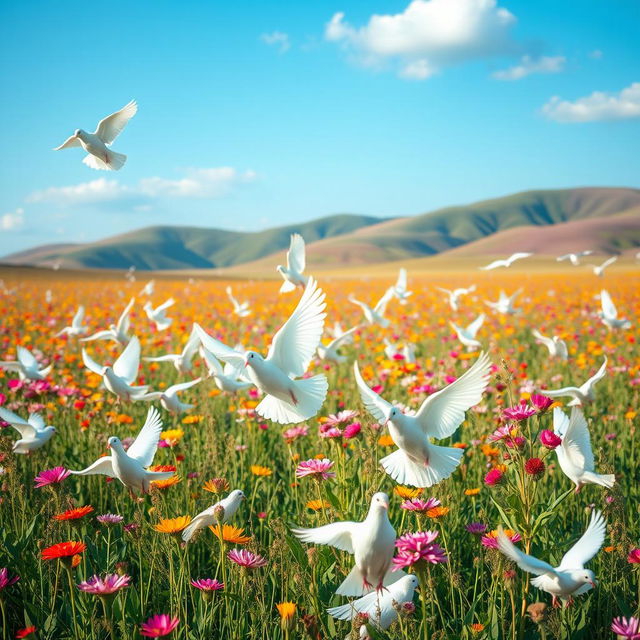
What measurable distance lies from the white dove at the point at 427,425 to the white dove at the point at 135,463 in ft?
2.91

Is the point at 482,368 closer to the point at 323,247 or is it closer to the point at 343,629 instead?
the point at 343,629

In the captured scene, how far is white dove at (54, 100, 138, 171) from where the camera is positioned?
10.4 ft

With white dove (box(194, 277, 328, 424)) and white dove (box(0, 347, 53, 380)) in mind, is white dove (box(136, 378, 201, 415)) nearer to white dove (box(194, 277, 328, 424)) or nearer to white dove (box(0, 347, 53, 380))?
white dove (box(0, 347, 53, 380))

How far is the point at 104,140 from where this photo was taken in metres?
3.64

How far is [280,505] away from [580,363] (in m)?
3.77

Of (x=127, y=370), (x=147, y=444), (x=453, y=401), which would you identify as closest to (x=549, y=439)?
(x=453, y=401)

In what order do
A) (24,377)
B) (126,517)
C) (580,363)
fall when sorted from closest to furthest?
1. (126,517)
2. (24,377)
3. (580,363)

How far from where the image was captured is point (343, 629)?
201 centimetres

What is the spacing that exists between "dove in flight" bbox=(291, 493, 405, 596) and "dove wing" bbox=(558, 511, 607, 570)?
513 millimetres

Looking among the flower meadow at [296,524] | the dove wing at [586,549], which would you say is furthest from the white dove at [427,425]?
the dove wing at [586,549]

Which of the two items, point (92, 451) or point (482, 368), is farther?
point (92, 451)

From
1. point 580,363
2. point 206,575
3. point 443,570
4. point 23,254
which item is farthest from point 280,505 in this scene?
point 23,254

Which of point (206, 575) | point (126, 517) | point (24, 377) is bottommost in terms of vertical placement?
point (206, 575)

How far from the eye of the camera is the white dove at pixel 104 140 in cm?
317
